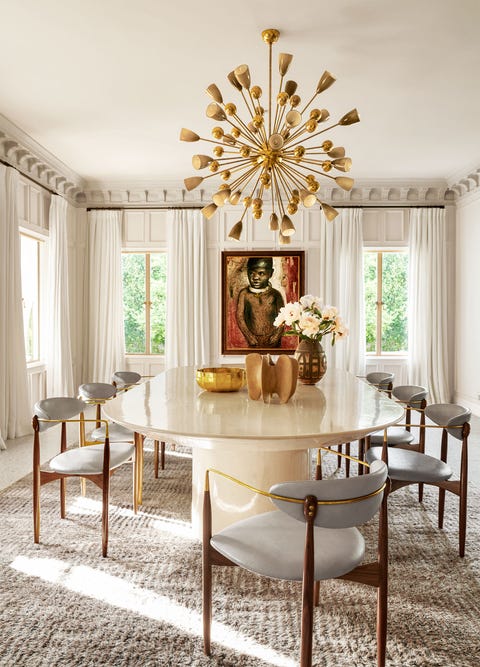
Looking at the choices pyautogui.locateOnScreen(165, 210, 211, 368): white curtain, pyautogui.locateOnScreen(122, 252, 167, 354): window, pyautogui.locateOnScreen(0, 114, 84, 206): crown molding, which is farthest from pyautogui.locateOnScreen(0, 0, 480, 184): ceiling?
pyautogui.locateOnScreen(122, 252, 167, 354): window

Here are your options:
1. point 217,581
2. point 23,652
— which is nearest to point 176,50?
point 217,581

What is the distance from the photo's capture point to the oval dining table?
76.3 inches

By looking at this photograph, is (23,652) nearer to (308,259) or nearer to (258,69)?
(258,69)

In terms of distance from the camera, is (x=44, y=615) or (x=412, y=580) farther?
(x=412, y=580)

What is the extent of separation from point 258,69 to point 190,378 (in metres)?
2.50

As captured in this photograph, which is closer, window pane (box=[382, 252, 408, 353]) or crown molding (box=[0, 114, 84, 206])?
crown molding (box=[0, 114, 84, 206])

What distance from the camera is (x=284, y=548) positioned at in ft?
5.88

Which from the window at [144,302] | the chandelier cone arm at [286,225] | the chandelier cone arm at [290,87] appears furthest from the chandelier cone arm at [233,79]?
the window at [144,302]

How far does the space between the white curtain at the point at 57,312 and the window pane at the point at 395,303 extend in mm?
4537

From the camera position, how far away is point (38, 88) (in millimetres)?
4488

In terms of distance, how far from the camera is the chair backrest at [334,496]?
1554mm

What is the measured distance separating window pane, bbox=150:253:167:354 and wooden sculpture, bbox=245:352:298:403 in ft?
17.6

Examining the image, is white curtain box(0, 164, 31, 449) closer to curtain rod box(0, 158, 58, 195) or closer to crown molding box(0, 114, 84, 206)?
curtain rod box(0, 158, 58, 195)

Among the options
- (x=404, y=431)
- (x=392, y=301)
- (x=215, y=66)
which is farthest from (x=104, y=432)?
(x=392, y=301)
